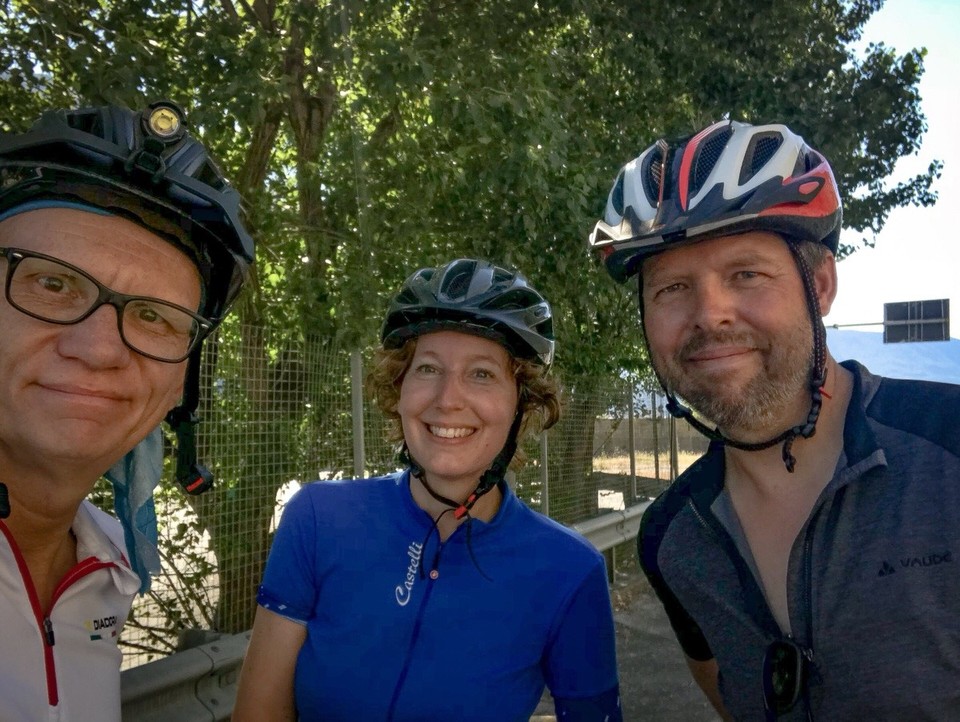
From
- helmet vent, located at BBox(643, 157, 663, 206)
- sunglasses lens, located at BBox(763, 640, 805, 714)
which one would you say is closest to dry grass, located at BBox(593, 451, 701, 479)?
helmet vent, located at BBox(643, 157, 663, 206)

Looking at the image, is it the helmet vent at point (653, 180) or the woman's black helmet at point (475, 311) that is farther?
the woman's black helmet at point (475, 311)

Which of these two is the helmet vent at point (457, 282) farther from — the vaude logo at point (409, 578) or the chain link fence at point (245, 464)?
the chain link fence at point (245, 464)

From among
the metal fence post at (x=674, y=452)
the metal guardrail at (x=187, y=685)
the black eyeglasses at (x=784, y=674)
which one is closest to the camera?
the black eyeglasses at (x=784, y=674)

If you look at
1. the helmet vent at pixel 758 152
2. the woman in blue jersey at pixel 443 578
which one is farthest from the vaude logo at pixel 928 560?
the helmet vent at pixel 758 152

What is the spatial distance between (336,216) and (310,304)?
3.84 ft

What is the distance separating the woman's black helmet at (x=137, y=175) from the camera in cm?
210

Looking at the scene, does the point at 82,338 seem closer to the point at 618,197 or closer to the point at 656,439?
the point at 618,197

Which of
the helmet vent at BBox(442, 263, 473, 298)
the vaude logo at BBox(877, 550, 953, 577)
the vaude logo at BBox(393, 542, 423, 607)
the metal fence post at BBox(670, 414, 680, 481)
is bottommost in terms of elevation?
the metal fence post at BBox(670, 414, 680, 481)

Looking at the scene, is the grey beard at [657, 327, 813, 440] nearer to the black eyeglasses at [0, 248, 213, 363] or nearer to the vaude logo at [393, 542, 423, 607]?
the vaude logo at [393, 542, 423, 607]

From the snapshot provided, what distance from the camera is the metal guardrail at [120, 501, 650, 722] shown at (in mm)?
3740

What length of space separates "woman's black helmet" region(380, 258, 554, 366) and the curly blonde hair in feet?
0.13

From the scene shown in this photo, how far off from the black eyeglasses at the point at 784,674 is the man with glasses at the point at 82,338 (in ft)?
5.76

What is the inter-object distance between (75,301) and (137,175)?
35 cm

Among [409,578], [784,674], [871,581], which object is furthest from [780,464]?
[409,578]
